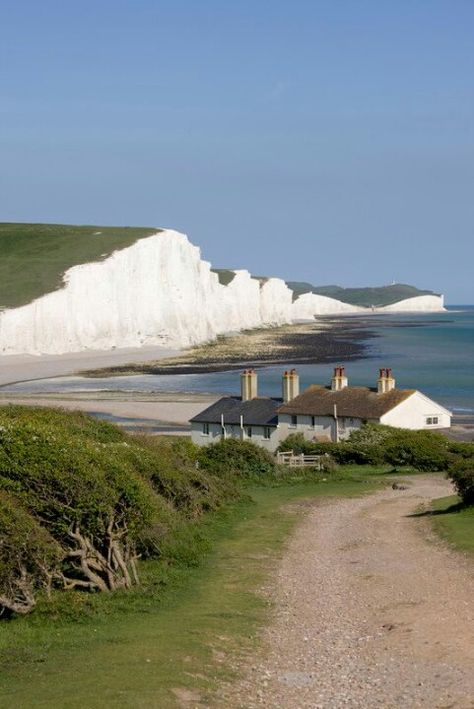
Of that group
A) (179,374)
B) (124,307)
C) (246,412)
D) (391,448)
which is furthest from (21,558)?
(124,307)

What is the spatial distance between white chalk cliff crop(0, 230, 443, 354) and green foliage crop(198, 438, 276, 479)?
79564 millimetres

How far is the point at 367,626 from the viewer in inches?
672

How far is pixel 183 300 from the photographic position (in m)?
149

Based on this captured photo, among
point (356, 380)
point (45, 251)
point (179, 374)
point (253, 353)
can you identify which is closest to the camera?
point (356, 380)

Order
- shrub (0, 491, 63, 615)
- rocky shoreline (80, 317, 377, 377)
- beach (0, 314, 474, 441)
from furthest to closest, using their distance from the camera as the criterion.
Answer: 1. rocky shoreline (80, 317, 377, 377)
2. beach (0, 314, 474, 441)
3. shrub (0, 491, 63, 615)

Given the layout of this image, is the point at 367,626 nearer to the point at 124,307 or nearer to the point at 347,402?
the point at 347,402

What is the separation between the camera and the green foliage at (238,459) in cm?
3969

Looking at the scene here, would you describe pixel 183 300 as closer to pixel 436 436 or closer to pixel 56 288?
pixel 56 288

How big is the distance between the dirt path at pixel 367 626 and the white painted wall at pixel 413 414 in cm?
1742

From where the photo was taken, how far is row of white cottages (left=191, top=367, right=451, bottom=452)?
44969mm

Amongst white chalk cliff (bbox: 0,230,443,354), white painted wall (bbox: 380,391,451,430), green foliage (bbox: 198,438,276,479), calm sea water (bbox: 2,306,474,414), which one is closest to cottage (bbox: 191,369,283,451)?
white painted wall (bbox: 380,391,451,430)

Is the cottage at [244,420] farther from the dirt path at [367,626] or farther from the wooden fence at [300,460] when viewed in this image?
the dirt path at [367,626]

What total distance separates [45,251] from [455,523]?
458 ft

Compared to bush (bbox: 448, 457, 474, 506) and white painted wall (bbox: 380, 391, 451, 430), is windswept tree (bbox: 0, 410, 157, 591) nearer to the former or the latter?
bush (bbox: 448, 457, 474, 506)
